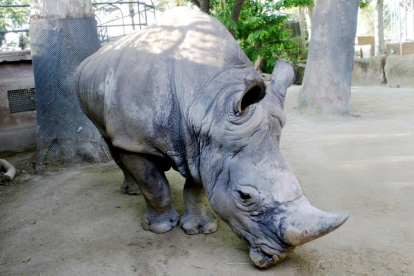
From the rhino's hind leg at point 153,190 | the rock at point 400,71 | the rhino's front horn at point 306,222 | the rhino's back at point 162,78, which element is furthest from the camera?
the rock at point 400,71

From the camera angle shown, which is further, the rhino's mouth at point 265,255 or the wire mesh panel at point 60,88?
the wire mesh panel at point 60,88

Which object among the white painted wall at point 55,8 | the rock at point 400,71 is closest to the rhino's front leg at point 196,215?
the white painted wall at point 55,8

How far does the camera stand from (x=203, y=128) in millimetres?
3303

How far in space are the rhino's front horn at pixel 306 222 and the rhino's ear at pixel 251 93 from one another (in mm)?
722

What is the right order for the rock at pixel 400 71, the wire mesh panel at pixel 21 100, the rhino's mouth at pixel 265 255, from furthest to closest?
the rock at pixel 400 71 < the wire mesh panel at pixel 21 100 < the rhino's mouth at pixel 265 255

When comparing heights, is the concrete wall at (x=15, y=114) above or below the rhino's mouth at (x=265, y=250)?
above

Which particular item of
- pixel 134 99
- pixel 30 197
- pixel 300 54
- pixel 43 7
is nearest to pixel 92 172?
pixel 30 197

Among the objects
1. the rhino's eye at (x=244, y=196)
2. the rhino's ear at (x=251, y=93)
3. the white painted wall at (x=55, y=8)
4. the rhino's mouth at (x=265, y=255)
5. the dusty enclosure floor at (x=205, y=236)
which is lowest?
the dusty enclosure floor at (x=205, y=236)

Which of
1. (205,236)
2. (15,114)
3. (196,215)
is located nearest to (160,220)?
(196,215)

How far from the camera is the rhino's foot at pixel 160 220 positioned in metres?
4.16

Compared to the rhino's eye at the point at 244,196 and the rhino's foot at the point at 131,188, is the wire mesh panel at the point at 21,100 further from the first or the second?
the rhino's eye at the point at 244,196

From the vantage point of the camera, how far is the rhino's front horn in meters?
2.72

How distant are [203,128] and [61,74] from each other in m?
4.19

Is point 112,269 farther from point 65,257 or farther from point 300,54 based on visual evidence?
point 300,54
